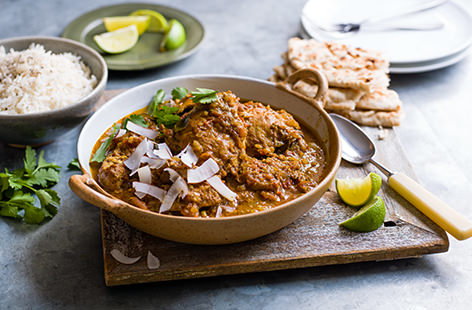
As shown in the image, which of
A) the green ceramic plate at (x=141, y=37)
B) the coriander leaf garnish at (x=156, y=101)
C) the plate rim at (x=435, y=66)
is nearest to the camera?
the coriander leaf garnish at (x=156, y=101)

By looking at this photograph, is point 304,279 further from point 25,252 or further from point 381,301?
point 25,252

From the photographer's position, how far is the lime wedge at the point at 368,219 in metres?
2.77

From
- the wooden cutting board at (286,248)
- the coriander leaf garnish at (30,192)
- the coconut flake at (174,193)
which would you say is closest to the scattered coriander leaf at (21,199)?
the coriander leaf garnish at (30,192)

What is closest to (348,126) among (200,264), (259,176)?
(259,176)

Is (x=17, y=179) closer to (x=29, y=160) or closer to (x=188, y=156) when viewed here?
(x=29, y=160)

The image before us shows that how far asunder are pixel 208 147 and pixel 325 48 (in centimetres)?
198

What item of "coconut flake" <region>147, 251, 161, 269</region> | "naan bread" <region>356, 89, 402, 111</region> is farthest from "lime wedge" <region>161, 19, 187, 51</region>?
"coconut flake" <region>147, 251, 161, 269</region>

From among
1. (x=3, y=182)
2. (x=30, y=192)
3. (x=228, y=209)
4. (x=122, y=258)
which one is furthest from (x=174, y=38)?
(x=122, y=258)

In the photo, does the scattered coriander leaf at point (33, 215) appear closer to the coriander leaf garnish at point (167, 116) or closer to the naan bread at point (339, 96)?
the coriander leaf garnish at point (167, 116)

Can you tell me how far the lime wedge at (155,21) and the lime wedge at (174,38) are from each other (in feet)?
0.75

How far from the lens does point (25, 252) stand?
2.87 metres

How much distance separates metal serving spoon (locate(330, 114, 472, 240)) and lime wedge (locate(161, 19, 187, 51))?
1943 millimetres

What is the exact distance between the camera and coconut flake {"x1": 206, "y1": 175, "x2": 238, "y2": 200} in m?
2.63

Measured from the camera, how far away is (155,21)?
5160 millimetres
